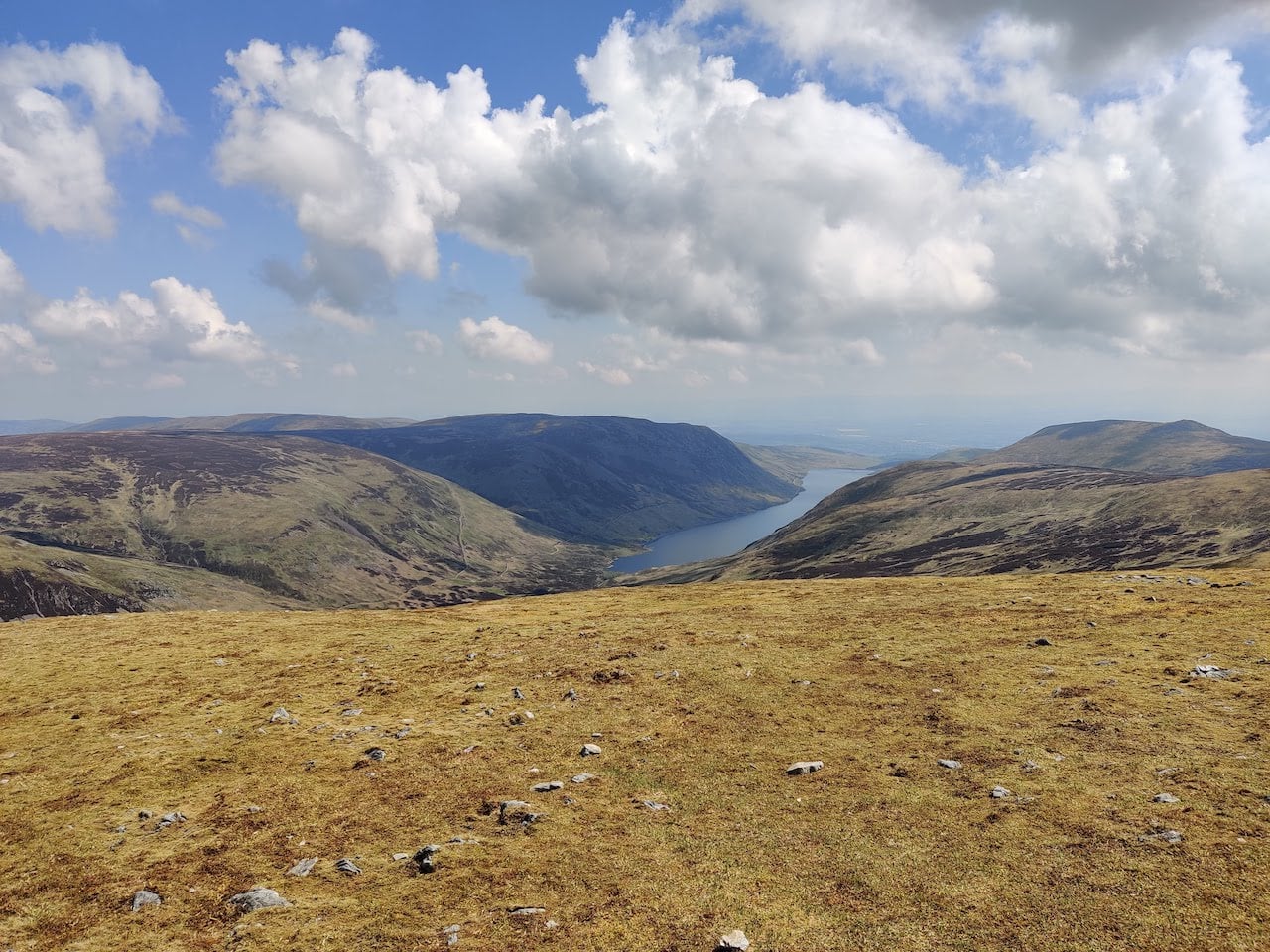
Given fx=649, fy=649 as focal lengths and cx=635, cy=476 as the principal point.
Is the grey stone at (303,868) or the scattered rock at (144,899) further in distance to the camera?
the grey stone at (303,868)

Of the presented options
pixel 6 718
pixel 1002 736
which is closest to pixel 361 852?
pixel 1002 736

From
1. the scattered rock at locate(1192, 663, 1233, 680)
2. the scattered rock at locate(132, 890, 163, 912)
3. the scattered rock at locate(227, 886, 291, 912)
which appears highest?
the scattered rock at locate(1192, 663, 1233, 680)

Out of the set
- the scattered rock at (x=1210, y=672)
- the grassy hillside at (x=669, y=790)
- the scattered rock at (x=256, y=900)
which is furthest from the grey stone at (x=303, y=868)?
the scattered rock at (x=1210, y=672)

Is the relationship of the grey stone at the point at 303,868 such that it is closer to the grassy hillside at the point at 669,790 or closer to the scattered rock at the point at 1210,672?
the grassy hillside at the point at 669,790

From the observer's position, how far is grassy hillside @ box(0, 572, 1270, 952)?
53.4 ft

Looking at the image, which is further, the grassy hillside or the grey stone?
the grey stone

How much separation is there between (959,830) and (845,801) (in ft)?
11.7

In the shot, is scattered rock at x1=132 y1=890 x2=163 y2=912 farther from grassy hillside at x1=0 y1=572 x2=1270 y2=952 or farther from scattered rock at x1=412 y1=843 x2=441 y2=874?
scattered rock at x1=412 y1=843 x2=441 y2=874

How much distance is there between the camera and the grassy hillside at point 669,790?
1627 centimetres

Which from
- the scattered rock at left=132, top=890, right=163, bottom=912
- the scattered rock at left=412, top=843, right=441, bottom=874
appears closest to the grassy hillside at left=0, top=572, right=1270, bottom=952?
the scattered rock at left=132, top=890, right=163, bottom=912

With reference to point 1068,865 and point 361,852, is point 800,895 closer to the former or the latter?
point 1068,865

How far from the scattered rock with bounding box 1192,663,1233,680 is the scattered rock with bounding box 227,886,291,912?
38879mm

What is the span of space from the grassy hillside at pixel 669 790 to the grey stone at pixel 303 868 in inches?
16.4

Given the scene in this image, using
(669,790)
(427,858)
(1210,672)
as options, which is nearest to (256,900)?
(427,858)
